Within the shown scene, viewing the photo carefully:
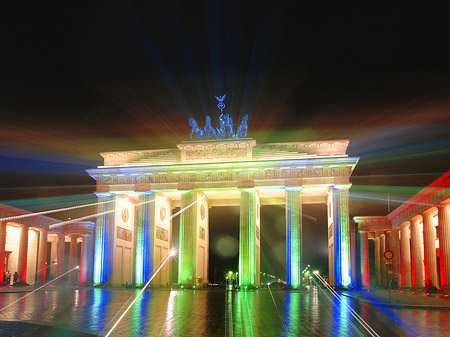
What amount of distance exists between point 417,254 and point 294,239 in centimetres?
1044

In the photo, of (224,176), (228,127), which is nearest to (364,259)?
(224,176)

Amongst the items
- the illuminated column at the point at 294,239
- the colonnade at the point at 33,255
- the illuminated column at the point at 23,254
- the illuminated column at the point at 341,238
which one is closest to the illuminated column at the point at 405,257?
the illuminated column at the point at 341,238

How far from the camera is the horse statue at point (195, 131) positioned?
133 feet

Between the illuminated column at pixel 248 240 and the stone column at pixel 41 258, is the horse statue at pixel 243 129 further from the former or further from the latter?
the stone column at pixel 41 258

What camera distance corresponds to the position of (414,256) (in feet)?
128

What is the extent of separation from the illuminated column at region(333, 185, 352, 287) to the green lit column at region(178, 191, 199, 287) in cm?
1156

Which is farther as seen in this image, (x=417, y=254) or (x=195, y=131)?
(x=195, y=131)

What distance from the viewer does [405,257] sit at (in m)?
44.3

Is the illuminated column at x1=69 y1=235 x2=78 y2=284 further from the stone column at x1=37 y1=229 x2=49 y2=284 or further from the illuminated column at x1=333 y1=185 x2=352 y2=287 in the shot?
the illuminated column at x1=333 y1=185 x2=352 y2=287

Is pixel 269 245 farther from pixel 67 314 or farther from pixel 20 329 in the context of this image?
pixel 20 329

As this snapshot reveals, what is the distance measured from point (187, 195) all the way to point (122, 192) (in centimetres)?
580

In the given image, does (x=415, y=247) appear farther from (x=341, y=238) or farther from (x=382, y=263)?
(x=382, y=263)

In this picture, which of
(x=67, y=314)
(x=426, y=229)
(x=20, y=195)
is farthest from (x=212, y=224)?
(x=67, y=314)

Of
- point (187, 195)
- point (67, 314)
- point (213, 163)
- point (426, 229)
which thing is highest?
point (213, 163)
